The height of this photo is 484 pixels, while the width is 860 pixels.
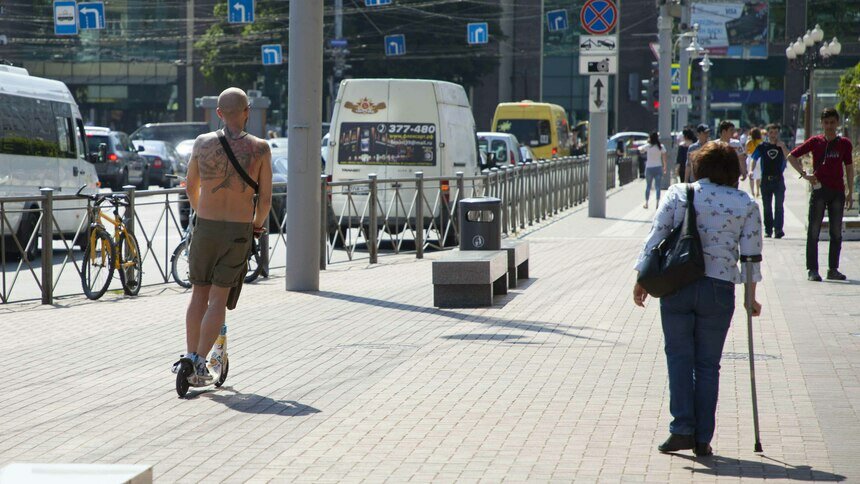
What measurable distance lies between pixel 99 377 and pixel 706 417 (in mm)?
3936

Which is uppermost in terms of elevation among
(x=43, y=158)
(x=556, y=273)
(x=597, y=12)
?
(x=597, y=12)

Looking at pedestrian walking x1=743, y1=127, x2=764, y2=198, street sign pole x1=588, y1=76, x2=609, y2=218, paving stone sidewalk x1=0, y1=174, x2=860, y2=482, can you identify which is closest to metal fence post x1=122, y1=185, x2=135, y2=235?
paving stone sidewalk x1=0, y1=174, x2=860, y2=482

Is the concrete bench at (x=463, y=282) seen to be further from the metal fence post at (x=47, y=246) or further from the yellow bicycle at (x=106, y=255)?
the metal fence post at (x=47, y=246)

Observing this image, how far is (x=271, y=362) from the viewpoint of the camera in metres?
8.77

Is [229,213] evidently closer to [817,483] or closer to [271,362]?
[271,362]

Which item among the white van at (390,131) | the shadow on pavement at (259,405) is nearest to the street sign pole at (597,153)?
the white van at (390,131)

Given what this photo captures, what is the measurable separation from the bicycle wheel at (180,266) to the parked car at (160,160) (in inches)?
939

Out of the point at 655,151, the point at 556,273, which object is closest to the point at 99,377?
the point at 556,273

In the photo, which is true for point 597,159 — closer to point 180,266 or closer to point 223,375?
point 180,266

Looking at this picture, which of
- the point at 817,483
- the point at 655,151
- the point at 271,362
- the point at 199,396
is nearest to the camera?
the point at 817,483

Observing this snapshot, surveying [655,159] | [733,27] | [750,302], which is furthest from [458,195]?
[733,27]

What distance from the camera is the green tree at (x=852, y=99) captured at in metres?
22.0

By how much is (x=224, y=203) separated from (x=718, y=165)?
2.98 metres

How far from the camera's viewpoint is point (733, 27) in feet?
240
